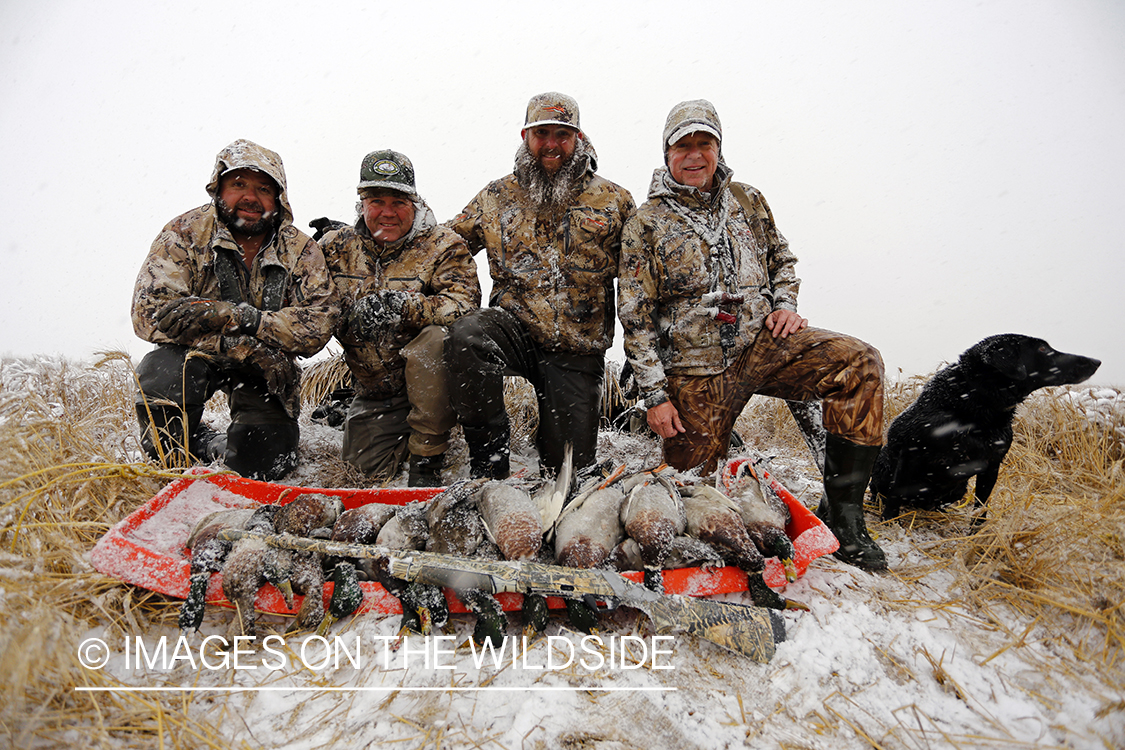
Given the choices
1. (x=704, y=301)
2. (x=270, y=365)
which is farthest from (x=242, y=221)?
(x=704, y=301)

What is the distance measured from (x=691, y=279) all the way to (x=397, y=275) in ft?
6.01

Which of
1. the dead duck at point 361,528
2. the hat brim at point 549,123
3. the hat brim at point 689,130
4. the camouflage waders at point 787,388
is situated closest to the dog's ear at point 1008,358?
the camouflage waders at point 787,388

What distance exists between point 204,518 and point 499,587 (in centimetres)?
124

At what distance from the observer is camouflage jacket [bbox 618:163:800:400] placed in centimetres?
301

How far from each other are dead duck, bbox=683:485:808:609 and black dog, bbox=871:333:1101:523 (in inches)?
48.7

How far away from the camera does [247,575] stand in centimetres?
178

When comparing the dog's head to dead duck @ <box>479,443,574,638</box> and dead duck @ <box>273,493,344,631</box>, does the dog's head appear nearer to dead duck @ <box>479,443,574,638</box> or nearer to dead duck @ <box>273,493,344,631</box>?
dead duck @ <box>479,443,574,638</box>

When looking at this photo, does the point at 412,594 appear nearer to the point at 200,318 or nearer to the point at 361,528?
the point at 361,528

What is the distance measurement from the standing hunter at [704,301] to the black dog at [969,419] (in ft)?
1.73

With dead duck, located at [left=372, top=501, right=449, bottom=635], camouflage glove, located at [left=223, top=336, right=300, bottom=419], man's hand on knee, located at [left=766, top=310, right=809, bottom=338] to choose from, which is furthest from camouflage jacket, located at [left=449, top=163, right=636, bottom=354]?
dead duck, located at [left=372, top=501, right=449, bottom=635]

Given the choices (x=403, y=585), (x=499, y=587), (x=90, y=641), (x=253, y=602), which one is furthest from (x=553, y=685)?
(x=90, y=641)

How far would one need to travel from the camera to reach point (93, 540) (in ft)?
6.52

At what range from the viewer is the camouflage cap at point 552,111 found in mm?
3303

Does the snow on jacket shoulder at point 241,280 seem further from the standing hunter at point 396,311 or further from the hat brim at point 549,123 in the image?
the hat brim at point 549,123
